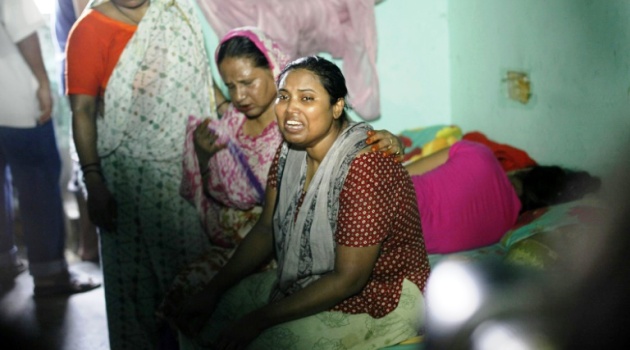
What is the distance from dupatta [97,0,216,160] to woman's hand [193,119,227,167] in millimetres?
63

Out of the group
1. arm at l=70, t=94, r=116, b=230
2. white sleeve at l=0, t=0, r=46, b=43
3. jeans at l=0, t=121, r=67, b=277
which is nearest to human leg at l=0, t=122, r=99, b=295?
jeans at l=0, t=121, r=67, b=277

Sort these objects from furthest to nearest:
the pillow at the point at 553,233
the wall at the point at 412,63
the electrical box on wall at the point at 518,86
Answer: the wall at the point at 412,63 < the electrical box on wall at the point at 518,86 < the pillow at the point at 553,233

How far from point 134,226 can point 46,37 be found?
715 mm

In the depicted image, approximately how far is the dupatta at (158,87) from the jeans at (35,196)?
194 mm

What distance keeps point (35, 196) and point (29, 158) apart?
0.13 m

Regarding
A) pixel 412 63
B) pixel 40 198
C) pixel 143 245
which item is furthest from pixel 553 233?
pixel 40 198

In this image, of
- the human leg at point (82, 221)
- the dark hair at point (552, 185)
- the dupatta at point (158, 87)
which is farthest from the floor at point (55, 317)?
the dark hair at point (552, 185)

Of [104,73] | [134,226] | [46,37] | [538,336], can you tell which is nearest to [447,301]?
[538,336]

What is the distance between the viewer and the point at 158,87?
2.56m

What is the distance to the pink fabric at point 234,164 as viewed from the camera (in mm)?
2398

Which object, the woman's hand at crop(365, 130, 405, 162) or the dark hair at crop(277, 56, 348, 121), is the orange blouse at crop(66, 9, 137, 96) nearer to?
the dark hair at crop(277, 56, 348, 121)

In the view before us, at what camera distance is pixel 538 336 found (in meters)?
2.15

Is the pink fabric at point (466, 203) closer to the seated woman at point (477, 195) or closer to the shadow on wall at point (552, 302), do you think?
Result: the seated woman at point (477, 195)

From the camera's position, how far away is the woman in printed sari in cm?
246
